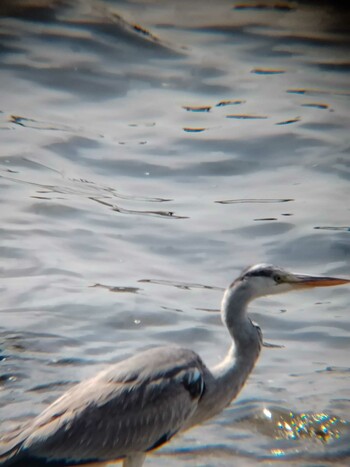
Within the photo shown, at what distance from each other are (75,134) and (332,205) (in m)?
3.83

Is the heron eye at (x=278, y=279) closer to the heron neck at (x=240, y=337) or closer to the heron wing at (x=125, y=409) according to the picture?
the heron neck at (x=240, y=337)

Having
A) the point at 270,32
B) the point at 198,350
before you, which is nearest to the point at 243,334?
the point at 198,350

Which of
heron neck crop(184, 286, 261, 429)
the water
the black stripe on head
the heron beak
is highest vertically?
the black stripe on head

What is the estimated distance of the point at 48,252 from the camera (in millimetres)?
10406

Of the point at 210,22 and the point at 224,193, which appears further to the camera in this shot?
the point at 210,22

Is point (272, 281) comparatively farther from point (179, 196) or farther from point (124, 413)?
point (179, 196)

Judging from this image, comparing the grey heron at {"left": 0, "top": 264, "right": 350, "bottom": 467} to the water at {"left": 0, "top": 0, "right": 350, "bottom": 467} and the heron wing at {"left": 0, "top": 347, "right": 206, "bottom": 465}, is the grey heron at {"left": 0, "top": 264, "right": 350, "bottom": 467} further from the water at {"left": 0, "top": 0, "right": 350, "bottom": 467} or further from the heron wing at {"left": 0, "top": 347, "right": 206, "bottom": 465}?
the water at {"left": 0, "top": 0, "right": 350, "bottom": 467}

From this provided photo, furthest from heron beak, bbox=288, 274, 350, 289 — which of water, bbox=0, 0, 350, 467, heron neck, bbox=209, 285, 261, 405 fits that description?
water, bbox=0, 0, 350, 467

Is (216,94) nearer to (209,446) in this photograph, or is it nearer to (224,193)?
(224,193)

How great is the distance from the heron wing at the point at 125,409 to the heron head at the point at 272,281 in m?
0.77

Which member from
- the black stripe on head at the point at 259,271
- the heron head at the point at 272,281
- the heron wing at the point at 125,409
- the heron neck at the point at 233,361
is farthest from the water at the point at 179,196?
the black stripe on head at the point at 259,271

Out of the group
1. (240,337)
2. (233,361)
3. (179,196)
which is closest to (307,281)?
(240,337)

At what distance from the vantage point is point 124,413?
5977 mm

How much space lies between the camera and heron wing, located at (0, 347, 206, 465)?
5832mm
